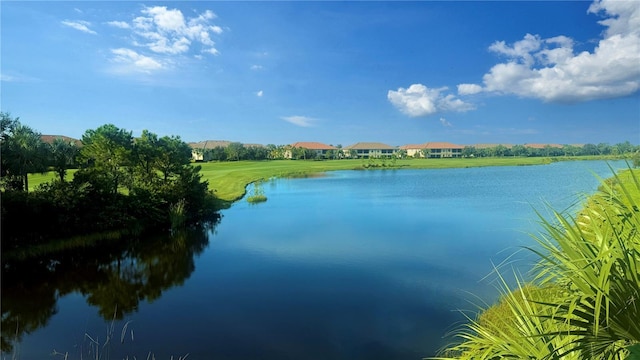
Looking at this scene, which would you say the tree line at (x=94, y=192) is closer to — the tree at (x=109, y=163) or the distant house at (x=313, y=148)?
the tree at (x=109, y=163)

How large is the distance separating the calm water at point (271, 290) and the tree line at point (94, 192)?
234 cm

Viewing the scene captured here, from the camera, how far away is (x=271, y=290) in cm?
1487

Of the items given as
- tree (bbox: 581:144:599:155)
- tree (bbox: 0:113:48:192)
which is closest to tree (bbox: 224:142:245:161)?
tree (bbox: 0:113:48:192)

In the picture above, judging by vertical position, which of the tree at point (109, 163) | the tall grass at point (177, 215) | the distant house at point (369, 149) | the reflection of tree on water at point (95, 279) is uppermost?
the distant house at point (369, 149)

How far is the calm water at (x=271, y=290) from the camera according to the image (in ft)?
35.3

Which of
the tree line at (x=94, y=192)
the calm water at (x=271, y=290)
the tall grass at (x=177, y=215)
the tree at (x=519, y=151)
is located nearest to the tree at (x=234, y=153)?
the tree line at (x=94, y=192)

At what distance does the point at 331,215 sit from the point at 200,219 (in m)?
10.8

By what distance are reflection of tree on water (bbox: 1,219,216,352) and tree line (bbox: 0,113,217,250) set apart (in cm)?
211

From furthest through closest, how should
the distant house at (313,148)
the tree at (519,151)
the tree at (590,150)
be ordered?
1. the tree at (519,151)
2. the tree at (590,150)
3. the distant house at (313,148)

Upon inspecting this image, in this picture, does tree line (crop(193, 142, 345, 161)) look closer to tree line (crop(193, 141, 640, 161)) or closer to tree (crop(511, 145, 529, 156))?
tree line (crop(193, 141, 640, 161))

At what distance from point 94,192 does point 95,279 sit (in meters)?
8.05

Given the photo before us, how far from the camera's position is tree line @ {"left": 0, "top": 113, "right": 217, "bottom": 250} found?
63.2ft

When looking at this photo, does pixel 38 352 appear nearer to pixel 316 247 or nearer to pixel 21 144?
pixel 316 247

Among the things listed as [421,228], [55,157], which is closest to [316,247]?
[421,228]
